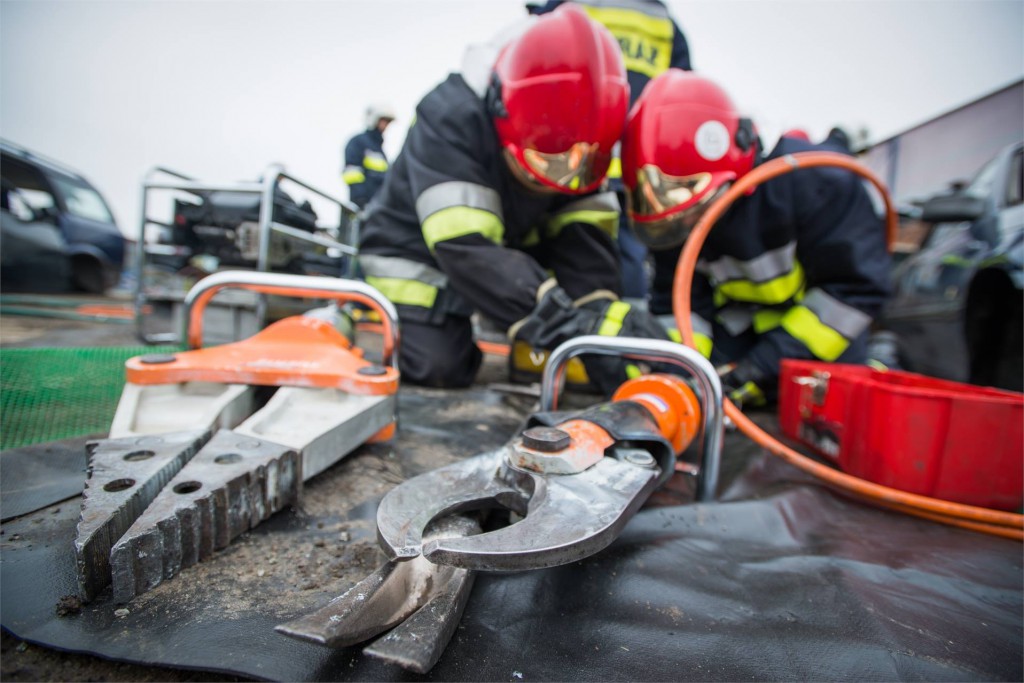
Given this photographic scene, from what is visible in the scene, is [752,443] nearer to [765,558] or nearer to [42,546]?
[765,558]

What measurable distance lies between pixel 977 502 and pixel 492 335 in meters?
3.33

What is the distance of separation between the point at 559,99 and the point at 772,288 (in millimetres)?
1421

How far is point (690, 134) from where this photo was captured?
196 cm

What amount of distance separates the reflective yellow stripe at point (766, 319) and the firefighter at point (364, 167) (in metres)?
3.98

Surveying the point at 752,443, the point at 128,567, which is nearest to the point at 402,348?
the point at 752,443

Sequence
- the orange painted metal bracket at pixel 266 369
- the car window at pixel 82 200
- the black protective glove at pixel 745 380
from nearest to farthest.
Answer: the orange painted metal bracket at pixel 266 369 → the black protective glove at pixel 745 380 → the car window at pixel 82 200

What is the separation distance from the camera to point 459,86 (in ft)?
7.06

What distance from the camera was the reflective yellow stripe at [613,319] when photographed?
69.9 inches

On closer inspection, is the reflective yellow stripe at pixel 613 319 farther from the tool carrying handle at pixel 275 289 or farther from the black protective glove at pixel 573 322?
the tool carrying handle at pixel 275 289

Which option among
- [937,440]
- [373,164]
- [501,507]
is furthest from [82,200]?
[937,440]

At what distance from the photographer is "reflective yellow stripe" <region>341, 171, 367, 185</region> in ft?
16.9

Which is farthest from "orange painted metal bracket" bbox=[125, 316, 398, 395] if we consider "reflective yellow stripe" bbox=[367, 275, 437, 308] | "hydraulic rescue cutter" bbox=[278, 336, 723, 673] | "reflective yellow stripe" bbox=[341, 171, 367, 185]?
"reflective yellow stripe" bbox=[341, 171, 367, 185]

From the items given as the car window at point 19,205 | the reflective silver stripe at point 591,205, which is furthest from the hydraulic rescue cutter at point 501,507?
the car window at point 19,205

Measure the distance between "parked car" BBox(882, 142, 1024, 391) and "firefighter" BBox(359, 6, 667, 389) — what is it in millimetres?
1787
